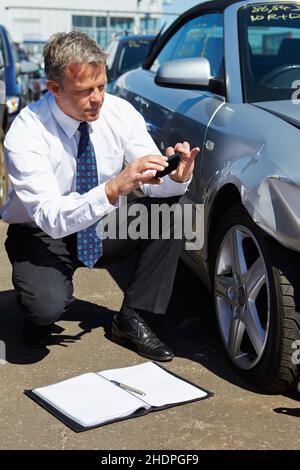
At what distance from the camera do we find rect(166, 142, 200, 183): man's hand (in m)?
2.98

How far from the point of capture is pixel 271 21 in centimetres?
362

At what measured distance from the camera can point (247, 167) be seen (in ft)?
9.19

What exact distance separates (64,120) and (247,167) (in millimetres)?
822

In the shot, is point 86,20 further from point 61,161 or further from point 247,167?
point 247,167

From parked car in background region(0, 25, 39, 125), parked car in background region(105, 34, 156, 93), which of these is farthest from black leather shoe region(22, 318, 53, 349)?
parked car in background region(105, 34, 156, 93)

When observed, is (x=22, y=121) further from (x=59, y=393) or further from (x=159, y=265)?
(x=59, y=393)

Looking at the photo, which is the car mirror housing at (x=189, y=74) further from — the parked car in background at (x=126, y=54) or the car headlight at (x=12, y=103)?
the parked car in background at (x=126, y=54)

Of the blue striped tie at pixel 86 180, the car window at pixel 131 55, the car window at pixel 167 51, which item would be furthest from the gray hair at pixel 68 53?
the car window at pixel 131 55

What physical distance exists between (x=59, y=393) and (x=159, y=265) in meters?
0.76

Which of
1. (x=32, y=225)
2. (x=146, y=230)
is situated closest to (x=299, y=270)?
(x=146, y=230)

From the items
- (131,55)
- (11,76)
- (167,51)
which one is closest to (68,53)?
(167,51)

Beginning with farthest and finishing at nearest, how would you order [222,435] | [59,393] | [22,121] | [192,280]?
1. [192,280]
2. [22,121]
3. [59,393]
4. [222,435]

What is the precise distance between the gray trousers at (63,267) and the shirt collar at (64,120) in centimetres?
46

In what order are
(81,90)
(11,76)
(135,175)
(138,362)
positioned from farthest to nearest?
(11,76)
(138,362)
(81,90)
(135,175)
